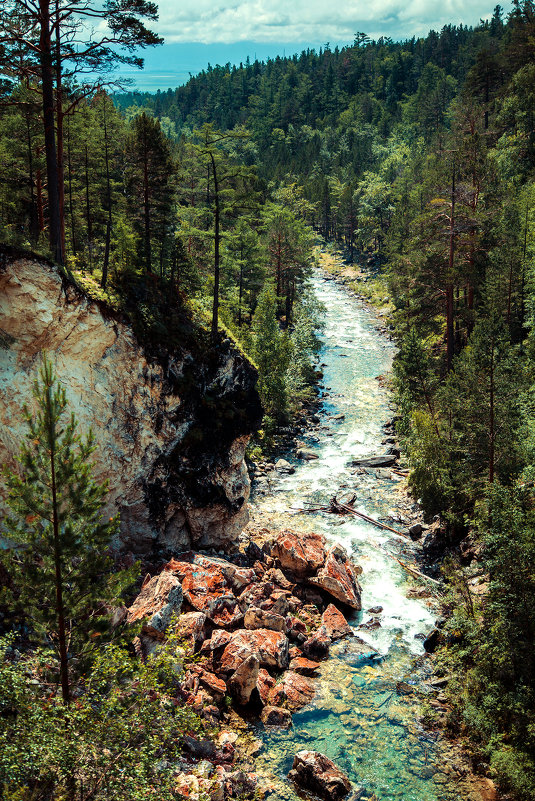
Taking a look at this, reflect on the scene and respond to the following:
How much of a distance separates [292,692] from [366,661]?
3.81 meters

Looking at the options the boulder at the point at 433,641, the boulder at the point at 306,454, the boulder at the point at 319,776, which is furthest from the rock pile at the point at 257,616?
the boulder at the point at 306,454

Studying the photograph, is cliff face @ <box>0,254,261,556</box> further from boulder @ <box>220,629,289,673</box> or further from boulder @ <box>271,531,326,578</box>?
boulder @ <box>220,629,289,673</box>

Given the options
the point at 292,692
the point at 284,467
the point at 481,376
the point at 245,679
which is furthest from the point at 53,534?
the point at 284,467

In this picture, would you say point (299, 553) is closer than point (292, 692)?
No

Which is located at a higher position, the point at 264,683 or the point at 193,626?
the point at 193,626

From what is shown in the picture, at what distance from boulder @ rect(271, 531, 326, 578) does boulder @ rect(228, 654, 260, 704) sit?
8.08 m

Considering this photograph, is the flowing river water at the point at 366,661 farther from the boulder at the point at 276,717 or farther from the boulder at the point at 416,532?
the boulder at the point at 416,532

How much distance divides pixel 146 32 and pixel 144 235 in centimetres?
1116

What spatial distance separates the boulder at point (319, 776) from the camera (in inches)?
668

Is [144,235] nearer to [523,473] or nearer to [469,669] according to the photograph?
[523,473]

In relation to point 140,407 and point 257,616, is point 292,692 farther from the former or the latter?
point 140,407

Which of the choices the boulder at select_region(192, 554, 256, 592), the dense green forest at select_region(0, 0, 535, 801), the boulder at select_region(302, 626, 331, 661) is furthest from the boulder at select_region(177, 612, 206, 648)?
the dense green forest at select_region(0, 0, 535, 801)

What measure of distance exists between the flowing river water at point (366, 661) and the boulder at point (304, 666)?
427mm

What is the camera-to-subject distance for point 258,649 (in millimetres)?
21734
